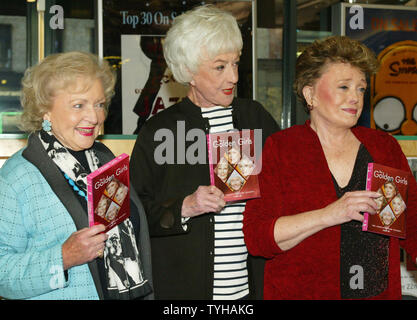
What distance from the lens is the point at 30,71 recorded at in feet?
7.43

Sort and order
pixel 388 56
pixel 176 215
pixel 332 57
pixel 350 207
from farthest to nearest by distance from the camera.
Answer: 1. pixel 388 56
2. pixel 176 215
3. pixel 332 57
4. pixel 350 207

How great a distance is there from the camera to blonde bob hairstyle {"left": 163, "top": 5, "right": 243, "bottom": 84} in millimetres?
2490

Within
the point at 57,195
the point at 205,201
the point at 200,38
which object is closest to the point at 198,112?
the point at 200,38

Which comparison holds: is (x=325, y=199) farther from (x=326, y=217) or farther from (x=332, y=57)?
(x=332, y=57)

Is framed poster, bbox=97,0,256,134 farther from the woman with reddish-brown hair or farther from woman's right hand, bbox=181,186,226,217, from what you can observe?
the woman with reddish-brown hair

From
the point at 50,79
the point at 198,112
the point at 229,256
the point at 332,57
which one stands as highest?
the point at 332,57

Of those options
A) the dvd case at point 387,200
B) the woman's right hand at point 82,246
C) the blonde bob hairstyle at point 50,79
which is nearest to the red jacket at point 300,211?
the dvd case at point 387,200

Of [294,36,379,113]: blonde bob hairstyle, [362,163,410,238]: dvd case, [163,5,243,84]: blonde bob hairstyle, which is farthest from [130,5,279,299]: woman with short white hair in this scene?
[362,163,410,238]: dvd case

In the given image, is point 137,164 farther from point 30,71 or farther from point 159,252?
point 30,71

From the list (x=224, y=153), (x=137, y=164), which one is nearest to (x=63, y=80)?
(x=137, y=164)

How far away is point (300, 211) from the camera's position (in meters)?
2.27

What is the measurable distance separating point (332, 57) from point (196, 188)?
2.88 feet

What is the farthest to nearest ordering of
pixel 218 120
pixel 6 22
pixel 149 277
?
pixel 6 22 → pixel 218 120 → pixel 149 277

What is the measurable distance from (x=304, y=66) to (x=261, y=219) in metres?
0.72
